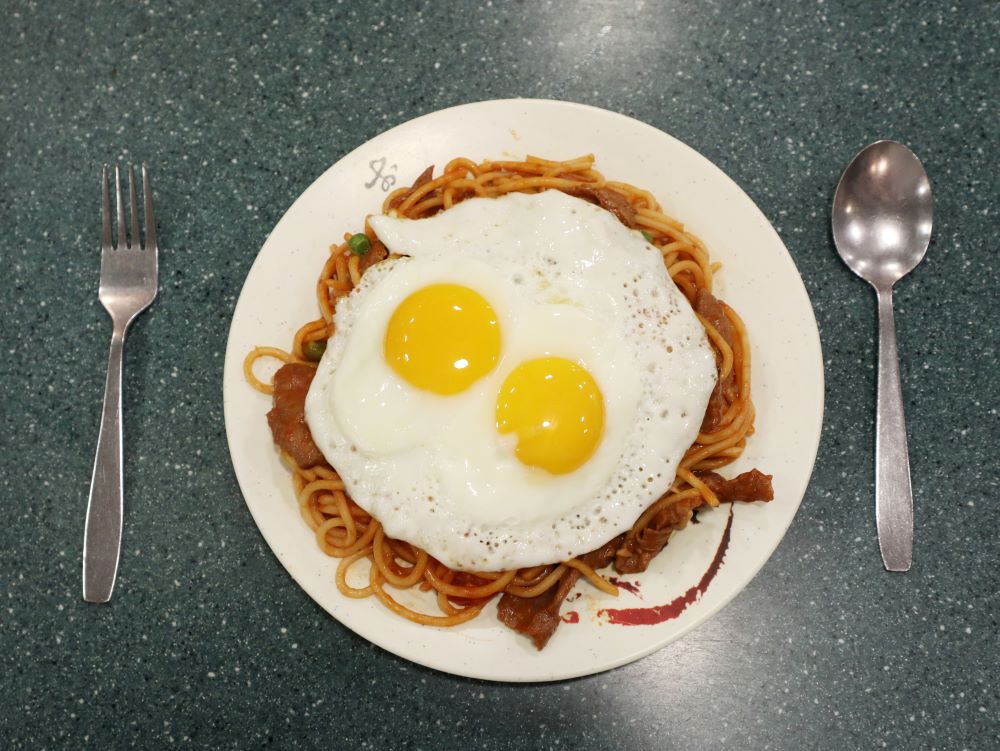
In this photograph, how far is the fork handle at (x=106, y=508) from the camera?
9.29 ft

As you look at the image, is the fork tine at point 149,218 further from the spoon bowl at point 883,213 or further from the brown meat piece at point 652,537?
the spoon bowl at point 883,213

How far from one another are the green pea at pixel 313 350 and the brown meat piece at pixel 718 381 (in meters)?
1.35

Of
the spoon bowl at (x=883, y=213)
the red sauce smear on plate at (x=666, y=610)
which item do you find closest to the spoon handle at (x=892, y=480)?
the spoon bowl at (x=883, y=213)

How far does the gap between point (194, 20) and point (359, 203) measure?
136 centimetres

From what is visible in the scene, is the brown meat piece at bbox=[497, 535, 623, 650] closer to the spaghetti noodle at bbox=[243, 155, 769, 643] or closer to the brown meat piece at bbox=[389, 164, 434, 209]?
the spaghetti noodle at bbox=[243, 155, 769, 643]

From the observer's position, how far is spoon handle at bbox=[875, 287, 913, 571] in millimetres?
2785

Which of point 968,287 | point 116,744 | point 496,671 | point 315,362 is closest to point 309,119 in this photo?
point 315,362

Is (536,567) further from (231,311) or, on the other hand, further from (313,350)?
(231,311)

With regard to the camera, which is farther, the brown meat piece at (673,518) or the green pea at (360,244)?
the green pea at (360,244)

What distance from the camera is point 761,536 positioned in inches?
97.8

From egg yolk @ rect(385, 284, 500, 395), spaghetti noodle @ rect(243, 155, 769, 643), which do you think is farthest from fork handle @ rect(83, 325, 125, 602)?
egg yolk @ rect(385, 284, 500, 395)

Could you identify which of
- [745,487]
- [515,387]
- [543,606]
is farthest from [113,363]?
[745,487]

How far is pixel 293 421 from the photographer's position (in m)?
2.52

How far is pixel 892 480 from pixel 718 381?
2.76ft
